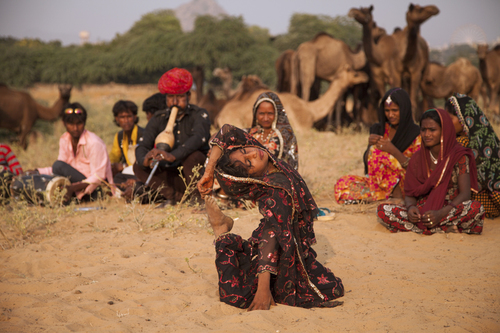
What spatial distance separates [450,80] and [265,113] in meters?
9.36

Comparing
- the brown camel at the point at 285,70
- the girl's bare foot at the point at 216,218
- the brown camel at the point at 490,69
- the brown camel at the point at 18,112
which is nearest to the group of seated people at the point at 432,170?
the girl's bare foot at the point at 216,218

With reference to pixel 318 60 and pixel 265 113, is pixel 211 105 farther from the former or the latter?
pixel 265 113

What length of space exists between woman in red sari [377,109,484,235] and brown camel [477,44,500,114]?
10.8 meters

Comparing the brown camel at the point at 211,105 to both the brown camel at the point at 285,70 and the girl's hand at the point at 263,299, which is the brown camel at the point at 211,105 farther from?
the girl's hand at the point at 263,299

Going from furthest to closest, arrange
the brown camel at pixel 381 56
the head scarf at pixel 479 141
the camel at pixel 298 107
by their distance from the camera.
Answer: the brown camel at pixel 381 56
the camel at pixel 298 107
the head scarf at pixel 479 141

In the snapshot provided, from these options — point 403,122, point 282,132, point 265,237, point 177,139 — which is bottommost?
point 265,237

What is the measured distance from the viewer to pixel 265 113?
516 centimetres

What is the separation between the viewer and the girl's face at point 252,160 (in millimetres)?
2771

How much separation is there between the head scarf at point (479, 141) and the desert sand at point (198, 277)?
45 centimetres

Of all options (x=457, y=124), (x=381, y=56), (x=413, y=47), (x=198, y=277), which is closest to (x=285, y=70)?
(x=381, y=56)

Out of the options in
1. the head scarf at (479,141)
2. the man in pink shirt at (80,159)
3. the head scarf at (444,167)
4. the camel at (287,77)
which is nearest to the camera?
the head scarf at (444,167)

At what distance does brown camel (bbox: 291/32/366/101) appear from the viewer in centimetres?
1270

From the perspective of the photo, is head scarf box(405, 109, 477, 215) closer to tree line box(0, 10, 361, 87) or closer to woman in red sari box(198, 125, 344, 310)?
woman in red sari box(198, 125, 344, 310)

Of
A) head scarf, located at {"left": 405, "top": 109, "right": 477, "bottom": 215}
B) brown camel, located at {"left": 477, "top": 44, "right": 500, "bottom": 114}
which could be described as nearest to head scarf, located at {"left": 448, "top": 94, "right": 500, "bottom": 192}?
head scarf, located at {"left": 405, "top": 109, "right": 477, "bottom": 215}
